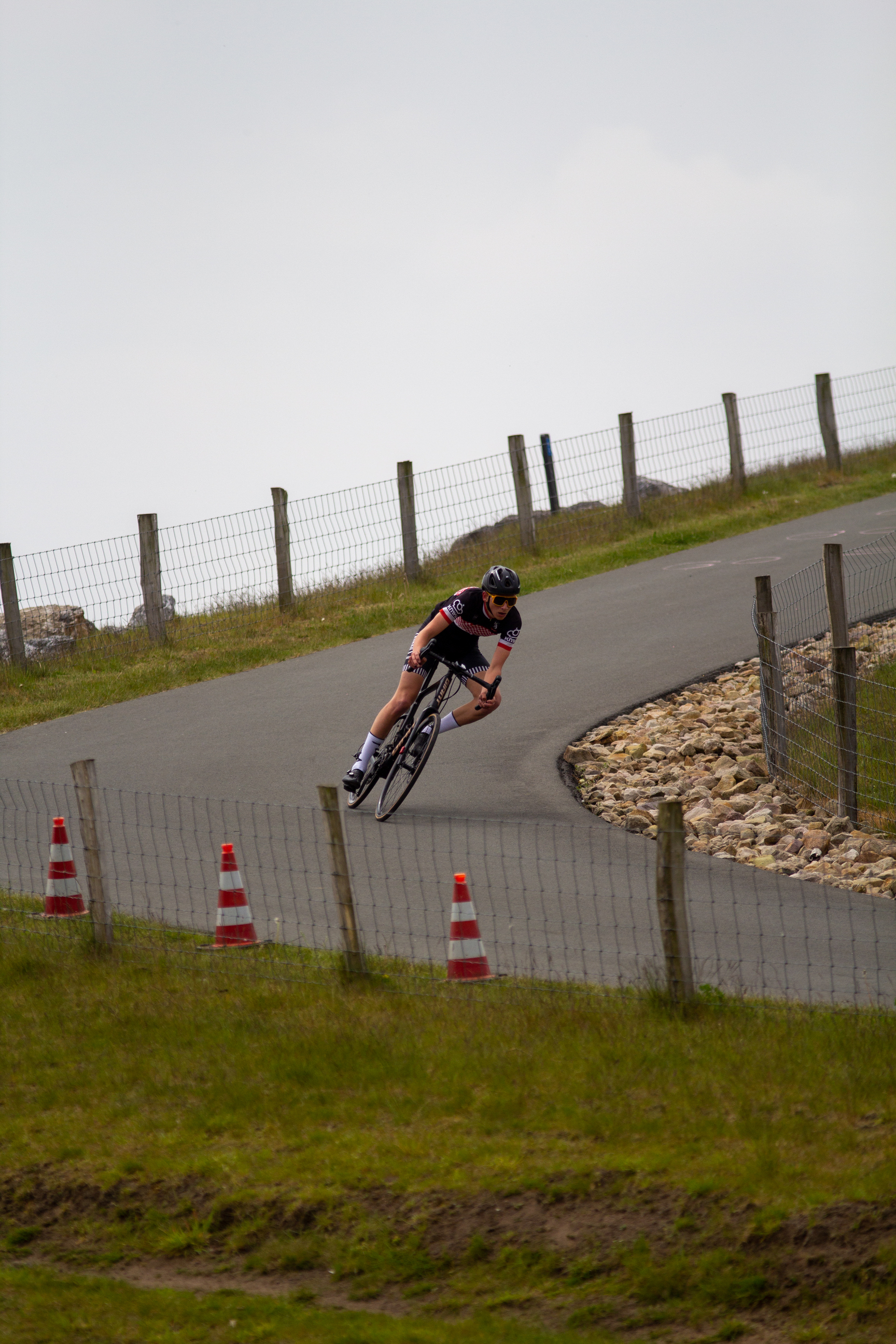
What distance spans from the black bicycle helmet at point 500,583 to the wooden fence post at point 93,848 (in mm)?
3206

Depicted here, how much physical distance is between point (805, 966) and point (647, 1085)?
5.64ft

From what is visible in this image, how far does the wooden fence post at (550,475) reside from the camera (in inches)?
964

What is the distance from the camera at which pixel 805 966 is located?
24.1 ft

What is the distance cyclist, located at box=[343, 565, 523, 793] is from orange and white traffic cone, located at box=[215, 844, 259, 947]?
2703 mm

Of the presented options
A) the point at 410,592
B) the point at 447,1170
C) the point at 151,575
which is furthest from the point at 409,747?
the point at 410,592

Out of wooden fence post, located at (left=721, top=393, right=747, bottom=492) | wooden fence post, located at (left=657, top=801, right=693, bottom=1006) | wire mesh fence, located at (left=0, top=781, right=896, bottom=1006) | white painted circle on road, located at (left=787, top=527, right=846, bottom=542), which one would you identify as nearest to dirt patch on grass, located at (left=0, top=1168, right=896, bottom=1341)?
wooden fence post, located at (left=657, top=801, right=693, bottom=1006)

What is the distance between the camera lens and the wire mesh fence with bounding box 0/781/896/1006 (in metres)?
7.42

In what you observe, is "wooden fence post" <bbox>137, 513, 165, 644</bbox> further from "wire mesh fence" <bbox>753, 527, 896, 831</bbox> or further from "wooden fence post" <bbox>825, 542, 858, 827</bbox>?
"wooden fence post" <bbox>825, 542, 858, 827</bbox>

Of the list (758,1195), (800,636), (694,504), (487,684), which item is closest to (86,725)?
(487,684)

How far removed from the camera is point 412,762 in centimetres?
1070

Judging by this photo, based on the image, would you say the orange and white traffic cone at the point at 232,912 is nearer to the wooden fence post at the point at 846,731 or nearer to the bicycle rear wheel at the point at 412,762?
the bicycle rear wheel at the point at 412,762

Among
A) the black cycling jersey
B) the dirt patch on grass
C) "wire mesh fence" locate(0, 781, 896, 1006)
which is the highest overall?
the black cycling jersey

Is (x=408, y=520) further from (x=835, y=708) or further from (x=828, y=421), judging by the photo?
(x=835, y=708)

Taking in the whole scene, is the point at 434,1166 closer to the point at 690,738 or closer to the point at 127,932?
the point at 127,932
